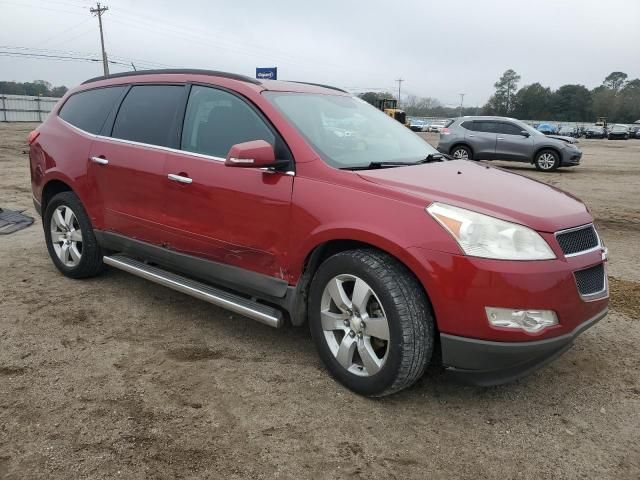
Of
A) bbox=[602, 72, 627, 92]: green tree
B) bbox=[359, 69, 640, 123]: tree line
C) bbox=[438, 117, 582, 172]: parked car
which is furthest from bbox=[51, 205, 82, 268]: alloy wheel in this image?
bbox=[602, 72, 627, 92]: green tree

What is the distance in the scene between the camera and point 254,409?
2.91 meters

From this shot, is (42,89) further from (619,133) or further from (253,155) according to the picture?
(253,155)

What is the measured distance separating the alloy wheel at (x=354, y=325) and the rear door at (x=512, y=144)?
15112mm

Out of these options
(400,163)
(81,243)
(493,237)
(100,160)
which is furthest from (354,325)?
(81,243)

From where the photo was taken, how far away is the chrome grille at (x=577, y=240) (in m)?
2.77

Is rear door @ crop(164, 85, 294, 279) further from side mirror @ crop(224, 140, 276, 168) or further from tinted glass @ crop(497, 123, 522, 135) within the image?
tinted glass @ crop(497, 123, 522, 135)

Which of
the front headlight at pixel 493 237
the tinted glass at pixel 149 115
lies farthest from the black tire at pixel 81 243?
the front headlight at pixel 493 237

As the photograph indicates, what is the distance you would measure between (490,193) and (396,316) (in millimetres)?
894

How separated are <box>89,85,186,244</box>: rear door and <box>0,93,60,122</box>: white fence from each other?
3867 centimetres

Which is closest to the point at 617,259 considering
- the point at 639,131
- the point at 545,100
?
the point at 639,131

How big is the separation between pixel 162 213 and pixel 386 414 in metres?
2.14

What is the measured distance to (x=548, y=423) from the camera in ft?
9.36

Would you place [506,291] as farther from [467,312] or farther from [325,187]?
[325,187]

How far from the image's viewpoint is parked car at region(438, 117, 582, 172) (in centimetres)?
1650
